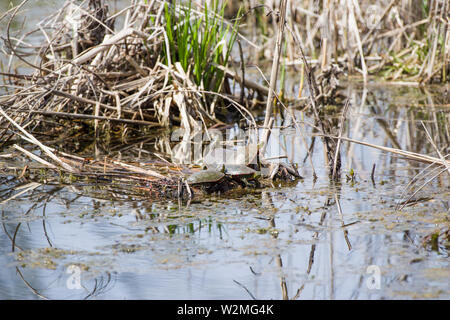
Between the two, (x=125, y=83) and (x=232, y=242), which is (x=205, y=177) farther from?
(x=125, y=83)

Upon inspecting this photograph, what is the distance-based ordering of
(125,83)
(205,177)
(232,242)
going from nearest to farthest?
(232,242) → (205,177) → (125,83)

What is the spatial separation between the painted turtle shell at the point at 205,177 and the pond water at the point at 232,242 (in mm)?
115

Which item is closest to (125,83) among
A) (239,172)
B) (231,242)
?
(239,172)

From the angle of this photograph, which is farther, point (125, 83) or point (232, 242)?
point (125, 83)

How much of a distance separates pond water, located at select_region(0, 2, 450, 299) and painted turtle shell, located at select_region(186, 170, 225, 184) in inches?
4.5

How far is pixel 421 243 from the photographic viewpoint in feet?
10.0

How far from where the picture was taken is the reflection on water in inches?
104

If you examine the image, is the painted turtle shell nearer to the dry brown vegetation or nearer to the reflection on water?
the reflection on water

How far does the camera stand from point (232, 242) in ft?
10.2

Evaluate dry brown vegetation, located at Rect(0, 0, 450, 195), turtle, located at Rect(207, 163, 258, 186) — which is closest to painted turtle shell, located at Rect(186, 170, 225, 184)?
turtle, located at Rect(207, 163, 258, 186)
